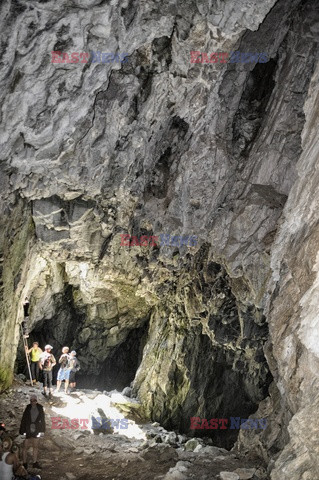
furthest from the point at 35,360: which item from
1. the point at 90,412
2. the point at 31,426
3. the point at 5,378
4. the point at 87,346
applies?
the point at 87,346

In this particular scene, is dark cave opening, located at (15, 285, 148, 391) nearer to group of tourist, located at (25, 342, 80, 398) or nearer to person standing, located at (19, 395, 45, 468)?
group of tourist, located at (25, 342, 80, 398)

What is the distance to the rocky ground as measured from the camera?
888 cm

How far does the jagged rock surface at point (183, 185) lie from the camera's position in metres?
7.54

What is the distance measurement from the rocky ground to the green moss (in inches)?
8.6

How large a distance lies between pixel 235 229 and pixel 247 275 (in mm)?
1276

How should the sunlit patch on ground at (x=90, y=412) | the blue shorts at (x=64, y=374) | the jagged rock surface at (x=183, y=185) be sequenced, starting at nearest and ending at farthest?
the jagged rock surface at (x=183, y=185), the sunlit patch on ground at (x=90, y=412), the blue shorts at (x=64, y=374)

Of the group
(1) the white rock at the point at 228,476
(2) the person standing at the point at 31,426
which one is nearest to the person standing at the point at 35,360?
(2) the person standing at the point at 31,426

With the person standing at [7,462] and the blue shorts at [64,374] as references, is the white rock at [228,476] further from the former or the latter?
the blue shorts at [64,374]

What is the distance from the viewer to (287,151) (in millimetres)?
10562

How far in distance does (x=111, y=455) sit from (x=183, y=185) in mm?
7118

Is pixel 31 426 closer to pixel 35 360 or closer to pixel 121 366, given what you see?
pixel 35 360

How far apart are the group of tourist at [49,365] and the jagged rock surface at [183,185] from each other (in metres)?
0.99

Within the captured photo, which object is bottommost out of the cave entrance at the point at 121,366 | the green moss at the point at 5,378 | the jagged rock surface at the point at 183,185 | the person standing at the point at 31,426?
the cave entrance at the point at 121,366

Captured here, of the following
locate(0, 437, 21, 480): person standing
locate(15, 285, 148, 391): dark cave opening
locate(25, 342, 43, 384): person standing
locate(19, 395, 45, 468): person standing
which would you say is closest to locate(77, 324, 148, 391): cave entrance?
locate(15, 285, 148, 391): dark cave opening
